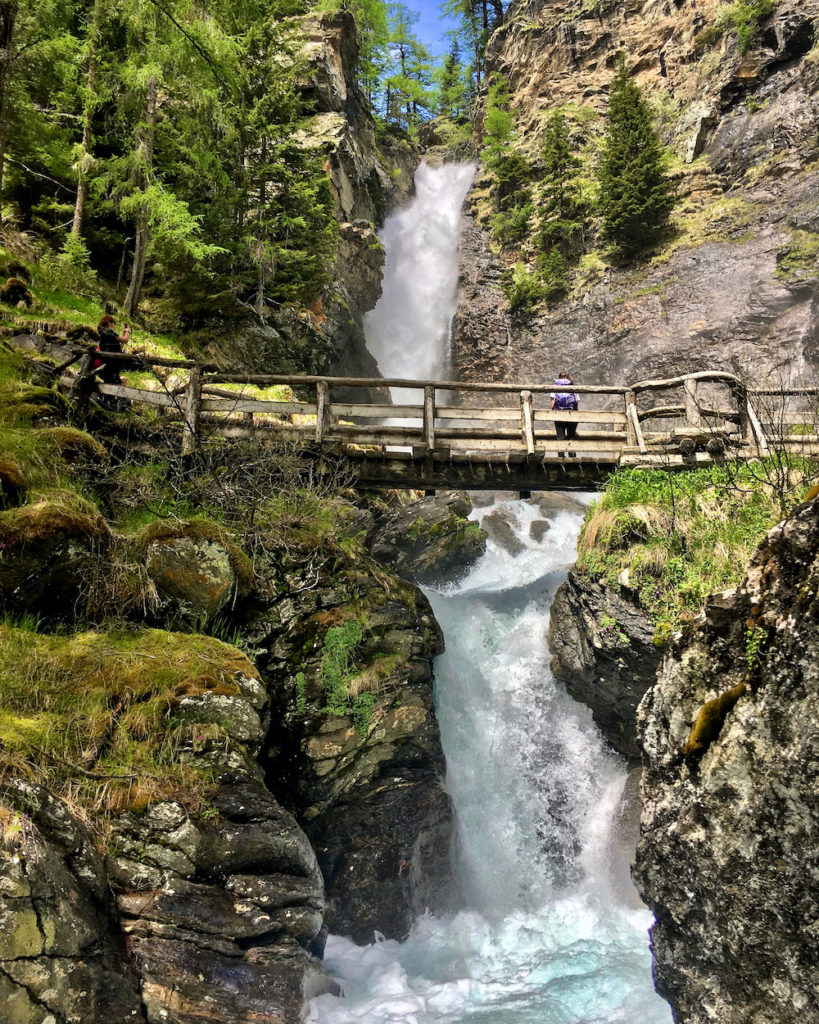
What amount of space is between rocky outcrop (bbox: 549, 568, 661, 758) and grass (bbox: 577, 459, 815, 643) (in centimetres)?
34

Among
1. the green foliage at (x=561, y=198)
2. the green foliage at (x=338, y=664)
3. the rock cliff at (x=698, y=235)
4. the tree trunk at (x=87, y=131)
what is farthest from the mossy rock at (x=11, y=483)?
the green foliage at (x=561, y=198)

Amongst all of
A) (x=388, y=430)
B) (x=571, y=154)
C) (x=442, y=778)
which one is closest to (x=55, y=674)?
(x=442, y=778)

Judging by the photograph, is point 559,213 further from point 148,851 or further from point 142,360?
point 148,851

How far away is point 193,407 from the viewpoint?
370 inches

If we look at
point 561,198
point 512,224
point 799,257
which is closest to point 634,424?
point 799,257

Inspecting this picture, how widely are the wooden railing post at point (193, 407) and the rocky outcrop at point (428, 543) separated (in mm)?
6892

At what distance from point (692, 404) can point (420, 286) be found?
2459 cm

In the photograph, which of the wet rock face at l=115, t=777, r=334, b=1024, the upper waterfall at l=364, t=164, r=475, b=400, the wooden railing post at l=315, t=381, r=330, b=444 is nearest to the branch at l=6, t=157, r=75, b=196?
the wooden railing post at l=315, t=381, r=330, b=444

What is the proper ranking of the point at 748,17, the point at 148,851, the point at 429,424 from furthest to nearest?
the point at 748,17
the point at 429,424
the point at 148,851

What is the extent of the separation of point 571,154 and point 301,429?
27939 mm

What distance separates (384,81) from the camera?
1532 inches

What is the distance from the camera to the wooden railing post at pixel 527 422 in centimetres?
1009

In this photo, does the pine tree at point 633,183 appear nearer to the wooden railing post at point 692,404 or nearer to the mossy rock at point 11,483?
the wooden railing post at point 692,404

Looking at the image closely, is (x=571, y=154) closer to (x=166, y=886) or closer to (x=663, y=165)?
(x=663, y=165)
